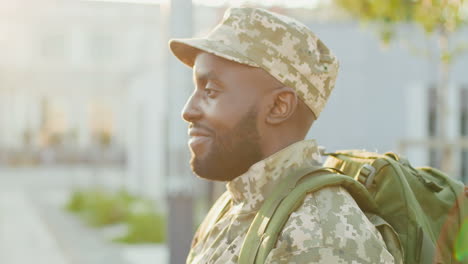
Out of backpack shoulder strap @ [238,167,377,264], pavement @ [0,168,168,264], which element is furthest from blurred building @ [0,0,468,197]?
backpack shoulder strap @ [238,167,377,264]

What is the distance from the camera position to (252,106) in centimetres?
213

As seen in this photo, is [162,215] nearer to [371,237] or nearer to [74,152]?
[371,237]

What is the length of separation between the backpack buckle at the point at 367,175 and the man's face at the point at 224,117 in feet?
1.00

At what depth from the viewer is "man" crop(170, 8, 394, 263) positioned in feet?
6.84

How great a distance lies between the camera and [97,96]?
37844 mm

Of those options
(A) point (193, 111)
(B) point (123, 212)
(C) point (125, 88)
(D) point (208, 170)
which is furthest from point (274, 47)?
(C) point (125, 88)

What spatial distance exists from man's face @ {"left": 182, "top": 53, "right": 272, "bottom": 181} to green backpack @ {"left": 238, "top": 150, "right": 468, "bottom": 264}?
168mm

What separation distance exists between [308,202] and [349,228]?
0.14 meters

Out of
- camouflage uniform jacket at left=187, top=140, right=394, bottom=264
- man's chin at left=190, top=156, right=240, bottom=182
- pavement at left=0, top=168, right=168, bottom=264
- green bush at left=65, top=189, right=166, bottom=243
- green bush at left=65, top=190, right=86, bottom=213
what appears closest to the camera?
camouflage uniform jacket at left=187, top=140, right=394, bottom=264

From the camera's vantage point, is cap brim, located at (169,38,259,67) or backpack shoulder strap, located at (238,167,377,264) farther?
cap brim, located at (169,38,259,67)

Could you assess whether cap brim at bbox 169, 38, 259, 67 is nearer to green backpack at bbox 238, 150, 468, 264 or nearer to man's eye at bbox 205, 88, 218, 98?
man's eye at bbox 205, 88, 218, 98

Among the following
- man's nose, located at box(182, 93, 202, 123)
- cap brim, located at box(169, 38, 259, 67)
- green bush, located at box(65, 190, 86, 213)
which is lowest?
green bush, located at box(65, 190, 86, 213)

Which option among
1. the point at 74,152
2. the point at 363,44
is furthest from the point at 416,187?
the point at 74,152

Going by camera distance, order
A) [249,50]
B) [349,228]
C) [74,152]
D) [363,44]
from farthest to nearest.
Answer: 1. [74,152]
2. [363,44]
3. [249,50]
4. [349,228]
